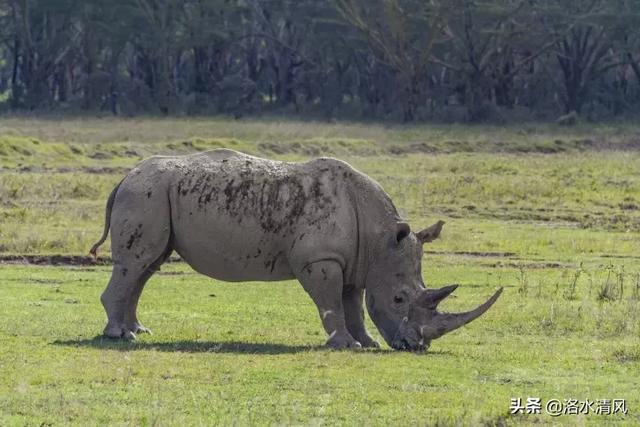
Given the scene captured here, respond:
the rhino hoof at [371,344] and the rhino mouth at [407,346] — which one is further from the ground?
the rhino mouth at [407,346]

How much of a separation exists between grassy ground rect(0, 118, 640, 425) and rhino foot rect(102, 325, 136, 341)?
164mm

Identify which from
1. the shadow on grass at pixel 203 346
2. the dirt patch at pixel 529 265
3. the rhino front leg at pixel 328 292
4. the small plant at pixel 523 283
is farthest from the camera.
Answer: the dirt patch at pixel 529 265

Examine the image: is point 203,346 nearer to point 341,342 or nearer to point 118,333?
point 118,333

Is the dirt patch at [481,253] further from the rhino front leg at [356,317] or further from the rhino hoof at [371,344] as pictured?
the rhino hoof at [371,344]

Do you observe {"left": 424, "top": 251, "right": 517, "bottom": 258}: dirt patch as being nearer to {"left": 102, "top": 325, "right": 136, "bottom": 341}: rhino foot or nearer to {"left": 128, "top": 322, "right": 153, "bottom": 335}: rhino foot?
{"left": 128, "top": 322, "right": 153, "bottom": 335}: rhino foot

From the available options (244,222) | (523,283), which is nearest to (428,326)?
(244,222)

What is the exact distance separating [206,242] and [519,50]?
63226 millimetres

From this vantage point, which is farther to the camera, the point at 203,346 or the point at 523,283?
the point at 523,283

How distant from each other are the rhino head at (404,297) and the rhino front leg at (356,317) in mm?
311

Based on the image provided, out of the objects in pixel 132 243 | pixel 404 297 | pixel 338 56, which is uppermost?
pixel 338 56

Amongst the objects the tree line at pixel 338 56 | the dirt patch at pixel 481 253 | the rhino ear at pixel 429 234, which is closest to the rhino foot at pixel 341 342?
the rhino ear at pixel 429 234

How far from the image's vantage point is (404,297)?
13992 millimetres

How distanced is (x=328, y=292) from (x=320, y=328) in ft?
5.08

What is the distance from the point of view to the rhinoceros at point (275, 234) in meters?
14.1
